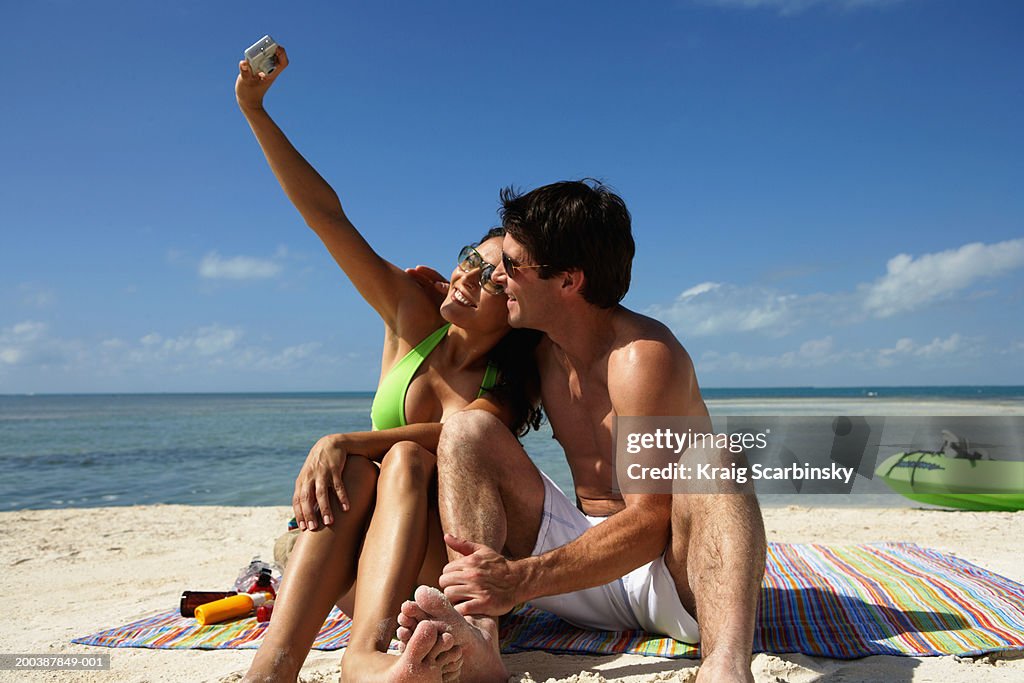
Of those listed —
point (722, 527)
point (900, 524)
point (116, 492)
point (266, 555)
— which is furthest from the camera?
point (116, 492)

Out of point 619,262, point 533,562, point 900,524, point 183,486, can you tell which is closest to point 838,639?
point 533,562

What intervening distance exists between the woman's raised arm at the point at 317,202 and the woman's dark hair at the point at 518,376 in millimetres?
468

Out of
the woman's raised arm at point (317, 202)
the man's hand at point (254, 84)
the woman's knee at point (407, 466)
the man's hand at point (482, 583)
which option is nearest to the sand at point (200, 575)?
the man's hand at point (482, 583)

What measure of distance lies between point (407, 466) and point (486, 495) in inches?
10.5

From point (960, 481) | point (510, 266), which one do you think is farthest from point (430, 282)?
point (960, 481)

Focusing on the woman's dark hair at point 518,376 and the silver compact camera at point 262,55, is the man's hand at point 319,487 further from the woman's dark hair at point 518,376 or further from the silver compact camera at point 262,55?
the silver compact camera at point 262,55

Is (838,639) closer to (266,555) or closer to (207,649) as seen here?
(207,649)

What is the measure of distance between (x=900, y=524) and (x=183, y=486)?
891 centimetres

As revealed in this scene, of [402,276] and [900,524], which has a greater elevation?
[402,276]

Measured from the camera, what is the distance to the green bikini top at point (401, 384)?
3.20 meters

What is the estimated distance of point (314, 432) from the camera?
2202cm

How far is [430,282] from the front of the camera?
3.57m

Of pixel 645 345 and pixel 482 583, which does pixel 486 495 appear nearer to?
pixel 482 583

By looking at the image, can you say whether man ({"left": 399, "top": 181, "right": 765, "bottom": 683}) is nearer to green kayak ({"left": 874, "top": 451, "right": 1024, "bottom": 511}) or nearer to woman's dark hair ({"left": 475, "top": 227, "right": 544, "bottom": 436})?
woman's dark hair ({"left": 475, "top": 227, "right": 544, "bottom": 436})
